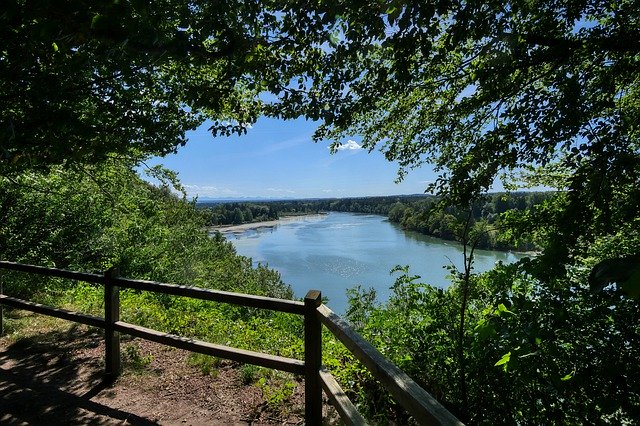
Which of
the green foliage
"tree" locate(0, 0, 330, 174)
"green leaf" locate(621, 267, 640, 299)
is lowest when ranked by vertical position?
the green foliage

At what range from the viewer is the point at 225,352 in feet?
10.7

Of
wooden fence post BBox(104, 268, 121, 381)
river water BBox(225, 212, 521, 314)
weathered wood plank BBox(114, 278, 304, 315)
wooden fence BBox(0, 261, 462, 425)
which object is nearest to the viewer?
wooden fence BBox(0, 261, 462, 425)

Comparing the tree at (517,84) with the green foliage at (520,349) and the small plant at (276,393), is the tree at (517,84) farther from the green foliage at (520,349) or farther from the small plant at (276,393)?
the small plant at (276,393)

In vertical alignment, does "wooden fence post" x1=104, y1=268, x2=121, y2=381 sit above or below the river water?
above

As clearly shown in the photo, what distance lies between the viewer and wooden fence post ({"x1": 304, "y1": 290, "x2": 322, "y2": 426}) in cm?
278

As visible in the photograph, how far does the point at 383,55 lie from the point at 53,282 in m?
8.60

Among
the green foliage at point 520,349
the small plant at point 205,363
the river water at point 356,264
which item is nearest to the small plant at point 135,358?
the small plant at point 205,363

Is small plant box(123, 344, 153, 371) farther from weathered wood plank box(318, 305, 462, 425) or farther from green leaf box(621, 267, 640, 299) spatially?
green leaf box(621, 267, 640, 299)

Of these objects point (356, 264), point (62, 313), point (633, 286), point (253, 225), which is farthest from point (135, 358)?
point (253, 225)

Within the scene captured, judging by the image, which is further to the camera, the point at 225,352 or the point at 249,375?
the point at 249,375

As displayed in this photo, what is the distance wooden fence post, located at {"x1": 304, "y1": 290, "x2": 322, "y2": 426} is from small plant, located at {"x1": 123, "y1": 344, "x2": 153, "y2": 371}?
2415 millimetres

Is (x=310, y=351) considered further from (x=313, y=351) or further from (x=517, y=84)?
(x=517, y=84)

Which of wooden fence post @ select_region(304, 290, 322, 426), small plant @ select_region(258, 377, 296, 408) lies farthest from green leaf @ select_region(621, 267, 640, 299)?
small plant @ select_region(258, 377, 296, 408)

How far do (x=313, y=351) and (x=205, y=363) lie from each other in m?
2.14
